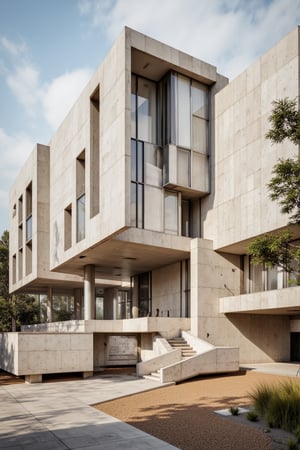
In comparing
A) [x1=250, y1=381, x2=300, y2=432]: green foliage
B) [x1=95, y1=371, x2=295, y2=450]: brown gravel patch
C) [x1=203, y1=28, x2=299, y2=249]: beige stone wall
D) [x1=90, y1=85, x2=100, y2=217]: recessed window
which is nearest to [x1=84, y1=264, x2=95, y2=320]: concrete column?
[x1=90, y1=85, x2=100, y2=217]: recessed window

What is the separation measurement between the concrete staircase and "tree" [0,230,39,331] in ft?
117

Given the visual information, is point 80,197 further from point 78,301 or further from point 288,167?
point 78,301

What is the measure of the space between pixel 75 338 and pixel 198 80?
60.9ft

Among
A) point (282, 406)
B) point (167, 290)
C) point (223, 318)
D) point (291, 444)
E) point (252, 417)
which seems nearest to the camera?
point (291, 444)

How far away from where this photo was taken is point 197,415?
1394cm

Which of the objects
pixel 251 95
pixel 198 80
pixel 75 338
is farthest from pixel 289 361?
pixel 198 80

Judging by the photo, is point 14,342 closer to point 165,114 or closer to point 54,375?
point 54,375

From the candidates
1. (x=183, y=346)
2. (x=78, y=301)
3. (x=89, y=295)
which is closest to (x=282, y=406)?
(x=183, y=346)

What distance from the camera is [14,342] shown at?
2359cm

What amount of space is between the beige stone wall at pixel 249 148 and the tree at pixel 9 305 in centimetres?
3628

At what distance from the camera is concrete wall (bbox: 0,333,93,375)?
22922mm

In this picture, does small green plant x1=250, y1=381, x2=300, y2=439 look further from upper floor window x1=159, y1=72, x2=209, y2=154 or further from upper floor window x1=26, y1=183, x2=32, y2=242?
upper floor window x1=26, y1=183, x2=32, y2=242

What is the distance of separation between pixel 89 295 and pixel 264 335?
1280 centimetres

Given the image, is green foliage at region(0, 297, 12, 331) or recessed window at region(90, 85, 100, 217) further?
green foliage at region(0, 297, 12, 331)
